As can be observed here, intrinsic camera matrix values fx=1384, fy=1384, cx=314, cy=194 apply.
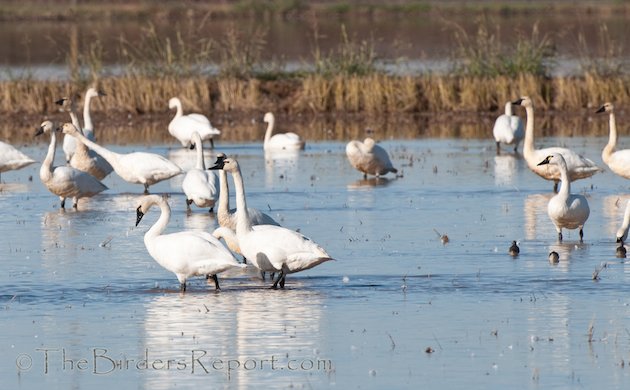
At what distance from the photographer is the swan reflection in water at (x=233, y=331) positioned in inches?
328

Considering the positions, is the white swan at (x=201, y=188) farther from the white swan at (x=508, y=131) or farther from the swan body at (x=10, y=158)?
the white swan at (x=508, y=131)

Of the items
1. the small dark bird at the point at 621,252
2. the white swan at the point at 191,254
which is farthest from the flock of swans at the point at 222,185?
the small dark bird at the point at 621,252

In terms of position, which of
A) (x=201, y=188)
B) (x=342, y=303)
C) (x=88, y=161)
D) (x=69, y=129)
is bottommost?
(x=342, y=303)

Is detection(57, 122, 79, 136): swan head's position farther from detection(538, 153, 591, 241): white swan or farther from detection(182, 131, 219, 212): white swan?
detection(538, 153, 591, 241): white swan

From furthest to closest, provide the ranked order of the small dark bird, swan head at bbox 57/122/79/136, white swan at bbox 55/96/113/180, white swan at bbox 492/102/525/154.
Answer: white swan at bbox 492/102/525/154 < white swan at bbox 55/96/113/180 < swan head at bbox 57/122/79/136 < the small dark bird

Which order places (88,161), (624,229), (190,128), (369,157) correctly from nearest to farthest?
Result: (624,229), (88,161), (369,157), (190,128)

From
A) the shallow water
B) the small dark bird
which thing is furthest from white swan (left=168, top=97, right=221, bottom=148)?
the small dark bird

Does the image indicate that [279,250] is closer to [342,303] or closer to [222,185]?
[342,303]

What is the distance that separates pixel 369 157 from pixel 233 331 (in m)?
9.86

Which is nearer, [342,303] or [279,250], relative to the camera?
[342,303]

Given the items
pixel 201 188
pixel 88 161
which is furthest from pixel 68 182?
pixel 88 161

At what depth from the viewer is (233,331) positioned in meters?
9.45

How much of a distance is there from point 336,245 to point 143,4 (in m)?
63.0

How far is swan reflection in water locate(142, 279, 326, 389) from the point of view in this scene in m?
8.32
